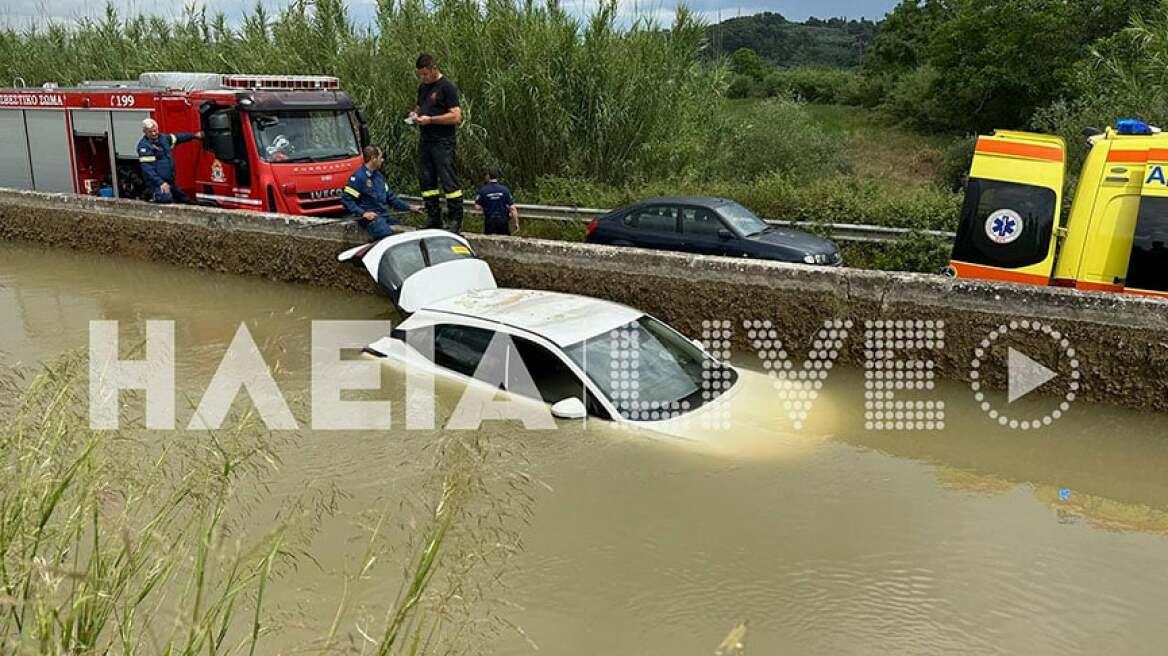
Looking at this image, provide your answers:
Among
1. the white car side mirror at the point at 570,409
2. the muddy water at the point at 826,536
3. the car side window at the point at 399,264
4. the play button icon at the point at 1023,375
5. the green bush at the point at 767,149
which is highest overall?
the green bush at the point at 767,149

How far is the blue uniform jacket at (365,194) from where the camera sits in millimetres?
11383

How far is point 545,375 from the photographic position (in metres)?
6.64

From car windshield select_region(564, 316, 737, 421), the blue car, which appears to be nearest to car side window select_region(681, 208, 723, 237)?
the blue car

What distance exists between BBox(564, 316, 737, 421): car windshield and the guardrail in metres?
4.70

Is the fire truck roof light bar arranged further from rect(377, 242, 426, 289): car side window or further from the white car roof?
the white car roof

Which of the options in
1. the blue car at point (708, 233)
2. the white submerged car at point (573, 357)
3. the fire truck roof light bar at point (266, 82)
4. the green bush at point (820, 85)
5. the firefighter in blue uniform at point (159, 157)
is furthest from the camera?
the green bush at point (820, 85)

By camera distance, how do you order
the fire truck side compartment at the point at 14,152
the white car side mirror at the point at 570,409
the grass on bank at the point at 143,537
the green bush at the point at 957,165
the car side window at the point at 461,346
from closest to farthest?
the grass on bank at the point at 143,537
the white car side mirror at the point at 570,409
the car side window at the point at 461,346
the fire truck side compartment at the point at 14,152
the green bush at the point at 957,165

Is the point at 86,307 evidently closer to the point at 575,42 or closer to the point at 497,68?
the point at 497,68

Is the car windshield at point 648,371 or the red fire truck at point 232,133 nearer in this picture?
the car windshield at point 648,371

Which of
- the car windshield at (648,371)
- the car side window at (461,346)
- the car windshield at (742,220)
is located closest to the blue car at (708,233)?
the car windshield at (742,220)

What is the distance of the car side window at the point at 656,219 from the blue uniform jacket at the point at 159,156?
653 centimetres

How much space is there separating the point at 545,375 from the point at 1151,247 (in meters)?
5.28

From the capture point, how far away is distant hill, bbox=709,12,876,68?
247 ft

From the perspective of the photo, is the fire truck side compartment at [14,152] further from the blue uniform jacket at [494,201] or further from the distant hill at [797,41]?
the distant hill at [797,41]
